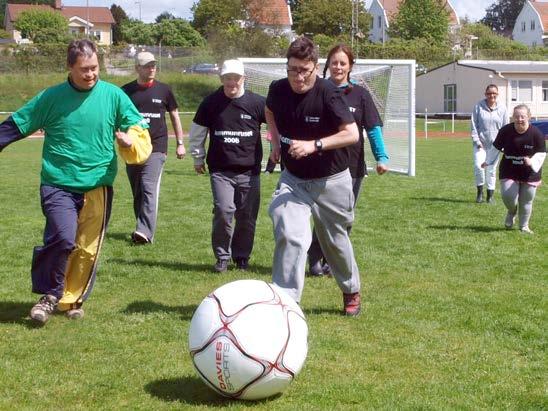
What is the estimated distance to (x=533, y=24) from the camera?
118312mm

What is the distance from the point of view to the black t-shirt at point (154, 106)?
1017 cm

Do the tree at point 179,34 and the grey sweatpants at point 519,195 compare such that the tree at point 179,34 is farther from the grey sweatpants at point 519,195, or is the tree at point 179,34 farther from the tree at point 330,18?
the grey sweatpants at point 519,195

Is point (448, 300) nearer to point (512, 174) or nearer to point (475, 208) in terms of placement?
point (512, 174)

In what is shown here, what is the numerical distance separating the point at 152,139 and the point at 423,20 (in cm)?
7311

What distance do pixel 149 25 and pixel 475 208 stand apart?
7729cm

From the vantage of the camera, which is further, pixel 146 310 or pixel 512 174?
pixel 512 174

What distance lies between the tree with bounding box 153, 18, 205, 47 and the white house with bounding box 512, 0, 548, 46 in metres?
52.6

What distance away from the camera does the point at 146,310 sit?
705 cm

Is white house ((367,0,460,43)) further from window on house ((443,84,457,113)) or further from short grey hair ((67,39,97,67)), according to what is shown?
short grey hair ((67,39,97,67))

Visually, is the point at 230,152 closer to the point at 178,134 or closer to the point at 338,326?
the point at 178,134

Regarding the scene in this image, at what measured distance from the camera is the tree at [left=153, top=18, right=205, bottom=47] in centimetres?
7838

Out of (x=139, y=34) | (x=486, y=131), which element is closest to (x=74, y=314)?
(x=486, y=131)

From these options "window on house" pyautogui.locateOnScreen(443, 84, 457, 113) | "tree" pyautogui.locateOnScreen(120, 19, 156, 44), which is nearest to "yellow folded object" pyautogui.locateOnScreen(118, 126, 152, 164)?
"window on house" pyautogui.locateOnScreen(443, 84, 457, 113)

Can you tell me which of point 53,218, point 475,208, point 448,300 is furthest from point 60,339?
point 475,208
